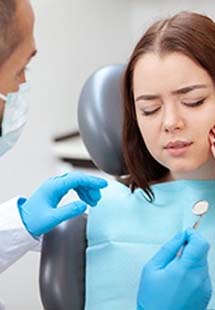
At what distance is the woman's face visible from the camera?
117 centimetres

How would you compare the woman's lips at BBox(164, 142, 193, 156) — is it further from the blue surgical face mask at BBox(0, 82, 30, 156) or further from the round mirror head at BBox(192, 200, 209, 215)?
the blue surgical face mask at BBox(0, 82, 30, 156)

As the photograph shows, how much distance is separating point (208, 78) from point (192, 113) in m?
0.07

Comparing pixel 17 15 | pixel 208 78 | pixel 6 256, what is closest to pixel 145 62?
pixel 208 78

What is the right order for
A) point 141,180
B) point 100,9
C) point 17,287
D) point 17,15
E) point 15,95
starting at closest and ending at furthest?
point 17,15, point 15,95, point 141,180, point 17,287, point 100,9

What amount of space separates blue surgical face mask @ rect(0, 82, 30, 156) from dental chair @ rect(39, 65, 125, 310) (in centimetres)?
18

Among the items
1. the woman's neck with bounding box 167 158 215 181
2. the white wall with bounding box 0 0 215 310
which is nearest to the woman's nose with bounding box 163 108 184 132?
the woman's neck with bounding box 167 158 215 181

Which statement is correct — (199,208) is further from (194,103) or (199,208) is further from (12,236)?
(12,236)

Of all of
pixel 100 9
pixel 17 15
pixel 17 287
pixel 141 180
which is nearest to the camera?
pixel 17 15

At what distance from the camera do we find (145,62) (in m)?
1.21

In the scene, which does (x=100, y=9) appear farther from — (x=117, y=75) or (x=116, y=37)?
(x=117, y=75)

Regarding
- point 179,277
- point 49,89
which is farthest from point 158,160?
point 49,89

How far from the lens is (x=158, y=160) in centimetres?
129

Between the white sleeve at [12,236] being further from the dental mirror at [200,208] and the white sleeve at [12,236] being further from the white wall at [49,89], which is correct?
the white wall at [49,89]

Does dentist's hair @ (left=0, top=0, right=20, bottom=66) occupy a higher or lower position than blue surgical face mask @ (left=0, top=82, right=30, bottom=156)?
higher
